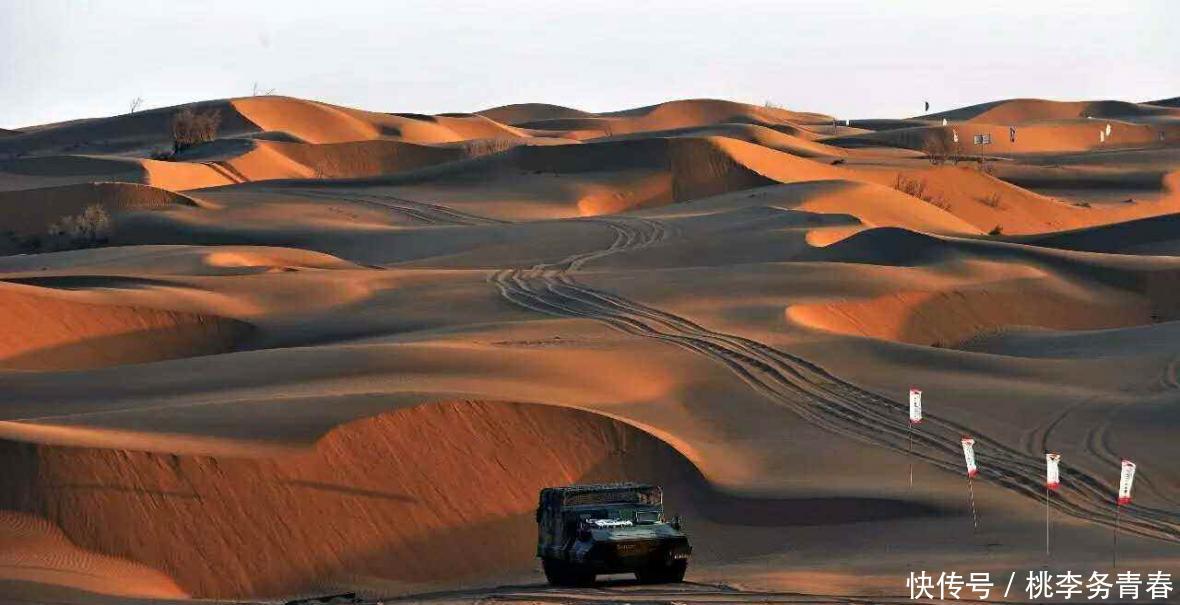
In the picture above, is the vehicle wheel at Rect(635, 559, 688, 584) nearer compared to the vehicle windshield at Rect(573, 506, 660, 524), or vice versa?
the vehicle wheel at Rect(635, 559, 688, 584)

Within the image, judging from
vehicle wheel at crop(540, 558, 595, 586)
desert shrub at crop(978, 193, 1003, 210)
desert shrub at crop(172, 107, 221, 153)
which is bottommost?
desert shrub at crop(978, 193, 1003, 210)

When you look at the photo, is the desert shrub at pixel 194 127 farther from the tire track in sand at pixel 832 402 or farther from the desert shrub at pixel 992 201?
the tire track in sand at pixel 832 402

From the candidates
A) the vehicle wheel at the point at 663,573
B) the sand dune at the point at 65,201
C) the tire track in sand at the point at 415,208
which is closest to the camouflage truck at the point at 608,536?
the vehicle wheel at the point at 663,573

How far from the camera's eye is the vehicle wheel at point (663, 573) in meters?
16.1

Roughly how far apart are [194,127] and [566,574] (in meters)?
82.7

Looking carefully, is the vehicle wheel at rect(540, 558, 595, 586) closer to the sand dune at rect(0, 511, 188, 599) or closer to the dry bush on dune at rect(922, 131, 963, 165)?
the sand dune at rect(0, 511, 188, 599)

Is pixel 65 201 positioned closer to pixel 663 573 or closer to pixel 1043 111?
pixel 663 573

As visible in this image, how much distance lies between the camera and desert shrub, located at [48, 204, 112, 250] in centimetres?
5484

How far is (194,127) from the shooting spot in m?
96.4

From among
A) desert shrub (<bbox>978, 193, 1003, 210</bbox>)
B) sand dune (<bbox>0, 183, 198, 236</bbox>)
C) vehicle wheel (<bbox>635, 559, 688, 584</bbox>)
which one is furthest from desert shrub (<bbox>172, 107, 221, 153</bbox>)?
vehicle wheel (<bbox>635, 559, 688, 584</bbox>)

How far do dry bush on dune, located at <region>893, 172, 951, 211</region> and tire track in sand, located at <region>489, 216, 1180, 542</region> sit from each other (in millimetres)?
29756

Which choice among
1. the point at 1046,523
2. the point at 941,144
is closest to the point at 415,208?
the point at 1046,523

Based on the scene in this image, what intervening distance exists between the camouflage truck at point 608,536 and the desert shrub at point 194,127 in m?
76.3

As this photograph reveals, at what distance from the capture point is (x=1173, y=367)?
28750 mm
